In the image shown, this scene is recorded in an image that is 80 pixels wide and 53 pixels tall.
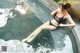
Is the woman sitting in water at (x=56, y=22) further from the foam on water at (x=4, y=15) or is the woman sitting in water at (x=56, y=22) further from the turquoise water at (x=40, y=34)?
the foam on water at (x=4, y=15)

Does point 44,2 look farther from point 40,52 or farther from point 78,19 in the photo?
point 40,52

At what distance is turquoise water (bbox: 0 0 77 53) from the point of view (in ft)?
15.4

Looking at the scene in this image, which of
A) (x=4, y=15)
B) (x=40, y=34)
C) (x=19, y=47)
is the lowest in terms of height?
(x=19, y=47)

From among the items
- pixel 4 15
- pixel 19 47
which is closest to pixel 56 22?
pixel 19 47

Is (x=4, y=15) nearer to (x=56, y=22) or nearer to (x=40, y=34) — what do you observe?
(x=40, y=34)

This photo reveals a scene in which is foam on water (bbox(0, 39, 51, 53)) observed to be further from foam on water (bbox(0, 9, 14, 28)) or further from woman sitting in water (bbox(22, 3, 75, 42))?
foam on water (bbox(0, 9, 14, 28))

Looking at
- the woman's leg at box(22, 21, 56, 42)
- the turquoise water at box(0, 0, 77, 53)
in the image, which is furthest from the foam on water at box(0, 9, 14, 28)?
the woman's leg at box(22, 21, 56, 42)

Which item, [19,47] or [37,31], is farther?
[37,31]

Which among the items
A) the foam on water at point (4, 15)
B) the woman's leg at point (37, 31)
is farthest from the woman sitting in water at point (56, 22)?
the foam on water at point (4, 15)

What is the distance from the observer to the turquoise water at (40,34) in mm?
4707

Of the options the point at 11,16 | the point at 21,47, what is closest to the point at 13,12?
the point at 11,16

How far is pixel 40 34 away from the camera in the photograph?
4832 mm

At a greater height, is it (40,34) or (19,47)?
(40,34)

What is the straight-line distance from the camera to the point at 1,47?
181 inches
